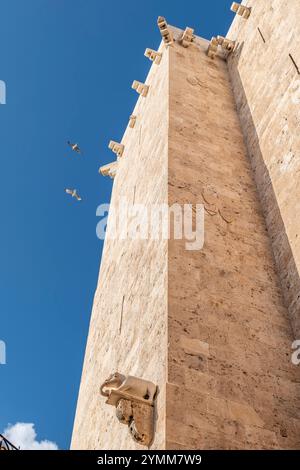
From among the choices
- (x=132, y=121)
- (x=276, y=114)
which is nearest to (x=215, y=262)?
(x=276, y=114)

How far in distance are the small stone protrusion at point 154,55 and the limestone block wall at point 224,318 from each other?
121 inches

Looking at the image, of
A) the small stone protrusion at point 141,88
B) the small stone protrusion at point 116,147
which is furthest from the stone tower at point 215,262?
the small stone protrusion at point 116,147

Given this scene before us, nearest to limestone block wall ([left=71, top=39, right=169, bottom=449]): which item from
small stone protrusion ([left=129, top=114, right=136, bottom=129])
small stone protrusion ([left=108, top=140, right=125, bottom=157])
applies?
small stone protrusion ([left=129, top=114, right=136, bottom=129])

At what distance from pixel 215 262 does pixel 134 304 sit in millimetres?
1282

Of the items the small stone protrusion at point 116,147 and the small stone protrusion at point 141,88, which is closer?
the small stone protrusion at point 141,88

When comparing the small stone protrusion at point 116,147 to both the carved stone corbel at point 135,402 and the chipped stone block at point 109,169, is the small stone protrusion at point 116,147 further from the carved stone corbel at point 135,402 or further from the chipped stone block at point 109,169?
the carved stone corbel at point 135,402

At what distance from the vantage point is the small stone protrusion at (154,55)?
12.5 meters

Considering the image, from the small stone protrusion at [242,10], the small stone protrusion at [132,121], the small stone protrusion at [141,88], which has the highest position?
the small stone protrusion at [242,10]

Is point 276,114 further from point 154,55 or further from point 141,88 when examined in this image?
point 141,88

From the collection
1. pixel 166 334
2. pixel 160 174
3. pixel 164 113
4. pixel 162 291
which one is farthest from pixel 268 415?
pixel 164 113

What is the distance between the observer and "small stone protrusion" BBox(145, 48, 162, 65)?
1249 cm

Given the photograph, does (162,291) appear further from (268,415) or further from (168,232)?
(268,415)

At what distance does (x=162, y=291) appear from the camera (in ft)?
21.1
